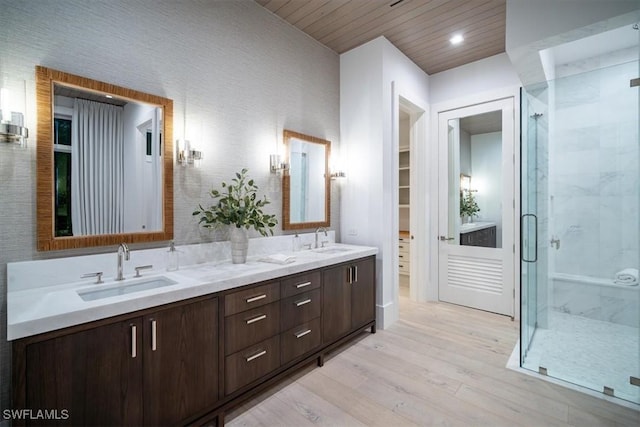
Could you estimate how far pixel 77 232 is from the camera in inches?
68.8

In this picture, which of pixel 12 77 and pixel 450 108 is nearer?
pixel 12 77

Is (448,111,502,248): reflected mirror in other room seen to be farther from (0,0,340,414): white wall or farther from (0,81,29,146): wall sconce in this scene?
(0,81,29,146): wall sconce

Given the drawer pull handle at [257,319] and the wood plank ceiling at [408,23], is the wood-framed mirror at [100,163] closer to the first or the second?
the drawer pull handle at [257,319]

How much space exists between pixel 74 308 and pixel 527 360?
3126mm

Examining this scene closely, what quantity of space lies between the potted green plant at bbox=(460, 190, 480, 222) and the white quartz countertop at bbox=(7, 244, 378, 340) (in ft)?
7.85

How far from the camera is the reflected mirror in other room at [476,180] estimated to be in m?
3.66

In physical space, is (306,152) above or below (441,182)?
above

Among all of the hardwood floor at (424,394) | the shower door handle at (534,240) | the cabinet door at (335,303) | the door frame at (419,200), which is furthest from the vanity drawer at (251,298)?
the door frame at (419,200)

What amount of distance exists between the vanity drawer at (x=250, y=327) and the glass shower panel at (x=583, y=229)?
208 cm

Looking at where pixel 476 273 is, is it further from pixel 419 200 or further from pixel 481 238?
pixel 419 200

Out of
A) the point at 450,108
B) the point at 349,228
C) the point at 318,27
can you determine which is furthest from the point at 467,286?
the point at 318,27

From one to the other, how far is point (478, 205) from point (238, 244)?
9.95 feet

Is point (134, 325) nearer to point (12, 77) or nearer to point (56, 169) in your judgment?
point (56, 169)

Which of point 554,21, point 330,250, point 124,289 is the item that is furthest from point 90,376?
point 554,21
